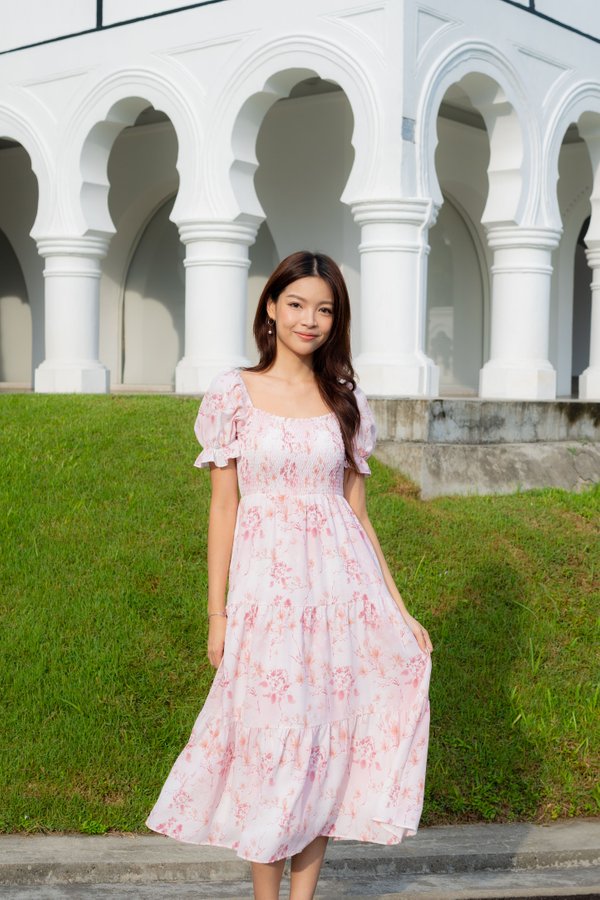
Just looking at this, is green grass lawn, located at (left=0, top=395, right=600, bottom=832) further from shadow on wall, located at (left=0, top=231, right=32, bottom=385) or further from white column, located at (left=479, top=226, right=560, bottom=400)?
shadow on wall, located at (left=0, top=231, right=32, bottom=385)

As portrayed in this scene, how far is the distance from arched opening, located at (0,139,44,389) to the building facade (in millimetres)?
1980

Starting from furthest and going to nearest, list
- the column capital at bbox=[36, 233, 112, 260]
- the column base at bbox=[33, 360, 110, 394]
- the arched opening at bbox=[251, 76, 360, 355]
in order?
1. the arched opening at bbox=[251, 76, 360, 355]
2. the column base at bbox=[33, 360, 110, 394]
3. the column capital at bbox=[36, 233, 112, 260]

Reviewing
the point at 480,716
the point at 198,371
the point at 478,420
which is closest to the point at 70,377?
the point at 198,371

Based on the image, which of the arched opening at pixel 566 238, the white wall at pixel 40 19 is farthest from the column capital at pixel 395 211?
the arched opening at pixel 566 238

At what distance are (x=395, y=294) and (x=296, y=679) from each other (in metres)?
7.79

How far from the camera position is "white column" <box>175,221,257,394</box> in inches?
460

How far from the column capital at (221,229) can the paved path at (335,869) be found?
785cm

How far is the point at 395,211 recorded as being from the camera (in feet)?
34.7

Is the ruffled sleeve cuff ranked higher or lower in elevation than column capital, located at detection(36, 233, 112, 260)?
lower

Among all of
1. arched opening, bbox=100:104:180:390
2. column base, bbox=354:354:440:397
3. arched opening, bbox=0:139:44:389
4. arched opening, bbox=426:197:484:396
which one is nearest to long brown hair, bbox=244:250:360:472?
column base, bbox=354:354:440:397

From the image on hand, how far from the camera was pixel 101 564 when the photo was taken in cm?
643

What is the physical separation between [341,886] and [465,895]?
1.31 feet

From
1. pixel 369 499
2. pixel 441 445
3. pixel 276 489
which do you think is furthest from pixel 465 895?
pixel 441 445

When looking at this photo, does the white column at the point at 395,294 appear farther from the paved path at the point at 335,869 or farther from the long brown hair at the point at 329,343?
the long brown hair at the point at 329,343
